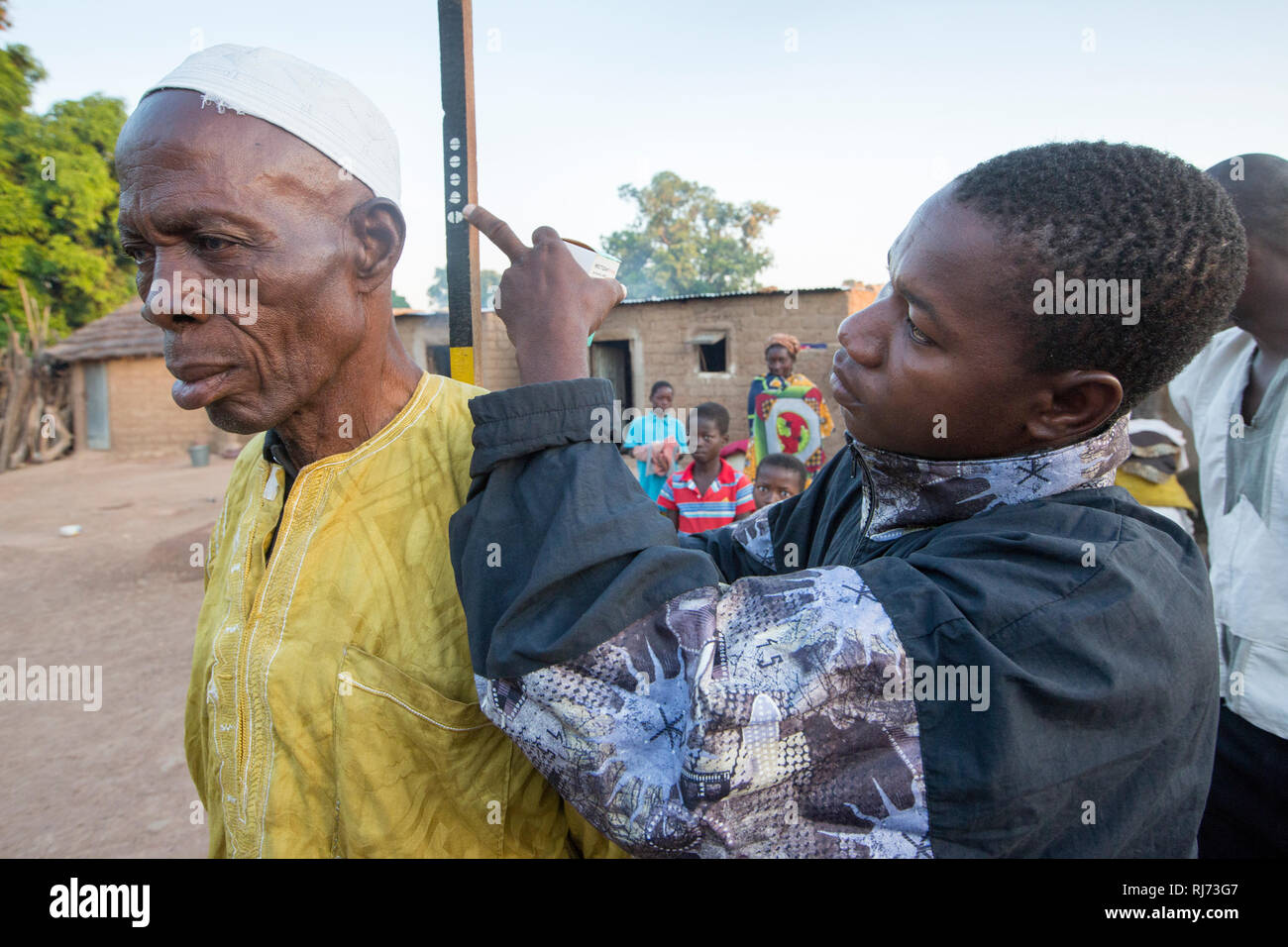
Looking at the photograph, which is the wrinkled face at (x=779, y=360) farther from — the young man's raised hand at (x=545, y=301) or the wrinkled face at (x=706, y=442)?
the young man's raised hand at (x=545, y=301)

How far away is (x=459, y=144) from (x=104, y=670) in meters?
5.61

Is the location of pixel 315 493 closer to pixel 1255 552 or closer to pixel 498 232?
pixel 498 232

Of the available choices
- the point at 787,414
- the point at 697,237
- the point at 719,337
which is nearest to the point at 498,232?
the point at 787,414

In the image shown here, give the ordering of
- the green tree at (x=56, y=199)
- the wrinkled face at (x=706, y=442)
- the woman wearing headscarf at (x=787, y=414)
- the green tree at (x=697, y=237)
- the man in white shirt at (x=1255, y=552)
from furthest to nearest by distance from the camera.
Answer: the green tree at (x=697, y=237) < the green tree at (x=56, y=199) < the woman wearing headscarf at (x=787, y=414) < the wrinkled face at (x=706, y=442) < the man in white shirt at (x=1255, y=552)

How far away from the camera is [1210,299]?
1069mm

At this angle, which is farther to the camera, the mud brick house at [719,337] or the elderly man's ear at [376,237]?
the mud brick house at [719,337]

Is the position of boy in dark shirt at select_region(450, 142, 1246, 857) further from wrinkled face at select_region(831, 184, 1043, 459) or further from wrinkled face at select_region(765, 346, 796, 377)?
wrinkled face at select_region(765, 346, 796, 377)

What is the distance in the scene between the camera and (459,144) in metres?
2.04

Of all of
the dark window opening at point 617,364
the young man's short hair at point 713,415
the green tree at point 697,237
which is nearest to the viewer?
the young man's short hair at point 713,415

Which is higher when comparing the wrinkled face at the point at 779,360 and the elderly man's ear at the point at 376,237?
the wrinkled face at the point at 779,360

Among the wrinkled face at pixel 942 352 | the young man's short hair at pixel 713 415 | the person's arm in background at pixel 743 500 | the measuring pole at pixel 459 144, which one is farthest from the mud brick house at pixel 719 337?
the wrinkled face at pixel 942 352

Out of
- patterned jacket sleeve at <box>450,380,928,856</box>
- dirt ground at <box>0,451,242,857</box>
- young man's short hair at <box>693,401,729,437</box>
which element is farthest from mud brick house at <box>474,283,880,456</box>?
patterned jacket sleeve at <box>450,380,928,856</box>

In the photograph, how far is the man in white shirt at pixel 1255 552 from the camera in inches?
79.4
